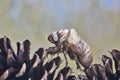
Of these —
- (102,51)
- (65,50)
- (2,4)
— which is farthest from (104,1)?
(65,50)

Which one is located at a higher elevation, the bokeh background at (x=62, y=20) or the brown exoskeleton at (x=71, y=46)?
the bokeh background at (x=62, y=20)

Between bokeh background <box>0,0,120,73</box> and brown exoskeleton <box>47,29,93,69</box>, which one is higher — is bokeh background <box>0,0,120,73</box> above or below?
above

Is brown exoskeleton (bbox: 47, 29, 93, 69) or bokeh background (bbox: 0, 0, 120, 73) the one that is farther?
bokeh background (bbox: 0, 0, 120, 73)

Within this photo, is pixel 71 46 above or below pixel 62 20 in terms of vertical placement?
below

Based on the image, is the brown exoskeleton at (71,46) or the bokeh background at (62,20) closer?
the brown exoskeleton at (71,46)
